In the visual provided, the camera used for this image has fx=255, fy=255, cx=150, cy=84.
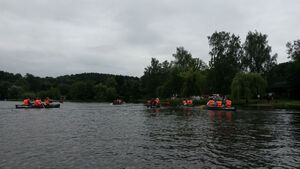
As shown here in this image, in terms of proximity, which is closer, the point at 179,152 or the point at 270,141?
the point at 179,152

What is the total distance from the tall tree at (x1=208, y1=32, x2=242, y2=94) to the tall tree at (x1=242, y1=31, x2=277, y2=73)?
6.86ft

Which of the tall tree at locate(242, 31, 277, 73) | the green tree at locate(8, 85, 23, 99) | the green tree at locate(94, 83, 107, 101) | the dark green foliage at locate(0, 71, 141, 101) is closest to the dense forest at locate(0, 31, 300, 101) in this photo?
the tall tree at locate(242, 31, 277, 73)

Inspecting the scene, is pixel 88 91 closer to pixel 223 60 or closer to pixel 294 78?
pixel 223 60

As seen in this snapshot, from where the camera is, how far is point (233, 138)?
1537 cm

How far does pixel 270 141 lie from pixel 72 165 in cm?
1090

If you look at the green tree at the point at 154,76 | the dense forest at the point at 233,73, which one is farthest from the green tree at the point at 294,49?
the green tree at the point at 154,76

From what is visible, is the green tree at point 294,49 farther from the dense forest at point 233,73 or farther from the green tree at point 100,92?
the green tree at point 100,92

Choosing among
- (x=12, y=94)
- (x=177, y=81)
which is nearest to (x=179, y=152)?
(x=177, y=81)

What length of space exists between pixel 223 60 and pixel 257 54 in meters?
9.60

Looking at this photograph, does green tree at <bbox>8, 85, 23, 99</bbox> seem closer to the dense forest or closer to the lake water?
the dense forest

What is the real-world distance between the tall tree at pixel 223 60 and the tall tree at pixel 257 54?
209cm

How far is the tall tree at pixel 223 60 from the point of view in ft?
204

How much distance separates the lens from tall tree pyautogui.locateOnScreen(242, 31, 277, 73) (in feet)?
211

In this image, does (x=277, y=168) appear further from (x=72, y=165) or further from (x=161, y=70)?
(x=161, y=70)
